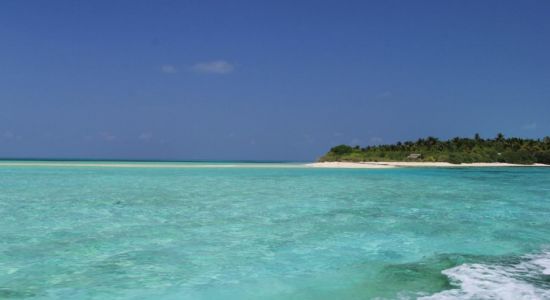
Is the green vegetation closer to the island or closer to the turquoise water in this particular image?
the island

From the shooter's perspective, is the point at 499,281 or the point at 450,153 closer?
the point at 499,281

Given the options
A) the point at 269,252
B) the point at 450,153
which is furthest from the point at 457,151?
the point at 269,252

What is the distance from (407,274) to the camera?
6.57 metres

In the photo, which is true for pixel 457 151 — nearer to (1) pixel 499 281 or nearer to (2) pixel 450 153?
(2) pixel 450 153

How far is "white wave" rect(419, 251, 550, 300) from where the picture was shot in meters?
5.48

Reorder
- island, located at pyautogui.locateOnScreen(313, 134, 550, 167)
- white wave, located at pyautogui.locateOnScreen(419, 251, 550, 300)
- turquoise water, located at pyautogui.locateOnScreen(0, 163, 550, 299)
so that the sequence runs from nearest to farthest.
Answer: white wave, located at pyautogui.locateOnScreen(419, 251, 550, 300)
turquoise water, located at pyautogui.locateOnScreen(0, 163, 550, 299)
island, located at pyautogui.locateOnScreen(313, 134, 550, 167)

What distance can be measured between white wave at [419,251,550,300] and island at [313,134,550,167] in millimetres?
68212

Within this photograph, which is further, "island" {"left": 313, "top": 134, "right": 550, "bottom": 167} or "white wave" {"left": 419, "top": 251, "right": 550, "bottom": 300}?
"island" {"left": 313, "top": 134, "right": 550, "bottom": 167}

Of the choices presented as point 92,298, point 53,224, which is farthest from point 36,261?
point 53,224

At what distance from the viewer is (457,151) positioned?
85.2 metres

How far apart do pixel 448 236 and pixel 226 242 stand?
4765 mm

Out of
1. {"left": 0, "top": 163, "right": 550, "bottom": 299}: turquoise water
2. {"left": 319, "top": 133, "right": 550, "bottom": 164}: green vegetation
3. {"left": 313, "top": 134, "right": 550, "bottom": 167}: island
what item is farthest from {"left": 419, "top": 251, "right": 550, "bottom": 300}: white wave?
{"left": 319, "top": 133, "right": 550, "bottom": 164}: green vegetation

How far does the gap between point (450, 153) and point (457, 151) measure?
425 cm

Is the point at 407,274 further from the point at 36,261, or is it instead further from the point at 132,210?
the point at 132,210
